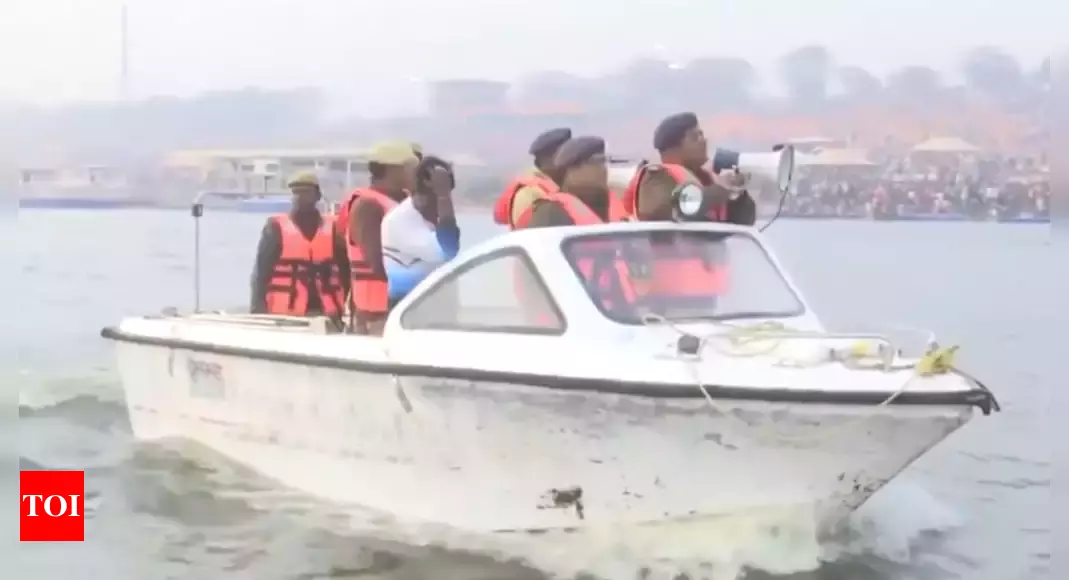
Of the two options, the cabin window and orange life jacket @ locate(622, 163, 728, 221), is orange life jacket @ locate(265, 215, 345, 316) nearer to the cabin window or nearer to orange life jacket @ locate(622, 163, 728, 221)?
the cabin window

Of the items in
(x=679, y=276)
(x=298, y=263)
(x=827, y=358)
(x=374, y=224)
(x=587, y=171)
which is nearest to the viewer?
(x=827, y=358)

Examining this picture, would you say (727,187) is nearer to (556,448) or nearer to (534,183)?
(534,183)

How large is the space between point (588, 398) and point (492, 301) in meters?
0.53

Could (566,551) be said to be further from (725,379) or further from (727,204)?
(727,204)

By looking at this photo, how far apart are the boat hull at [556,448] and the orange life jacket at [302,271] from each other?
0.78 metres

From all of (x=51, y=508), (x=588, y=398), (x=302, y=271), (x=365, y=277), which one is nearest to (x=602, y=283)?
(x=588, y=398)

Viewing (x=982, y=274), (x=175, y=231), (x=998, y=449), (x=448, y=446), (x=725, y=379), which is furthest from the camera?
(x=175, y=231)

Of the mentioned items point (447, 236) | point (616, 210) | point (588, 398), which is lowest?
point (588, 398)

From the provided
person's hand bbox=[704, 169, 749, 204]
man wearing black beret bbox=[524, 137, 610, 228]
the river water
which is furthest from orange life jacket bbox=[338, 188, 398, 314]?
person's hand bbox=[704, 169, 749, 204]

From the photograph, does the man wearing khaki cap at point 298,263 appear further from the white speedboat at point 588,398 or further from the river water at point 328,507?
the white speedboat at point 588,398

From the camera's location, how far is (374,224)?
4688 mm

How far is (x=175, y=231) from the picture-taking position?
15.0m

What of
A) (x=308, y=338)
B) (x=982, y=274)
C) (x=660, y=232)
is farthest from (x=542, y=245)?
(x=982, y=274)

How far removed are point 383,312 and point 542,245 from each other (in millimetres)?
894
